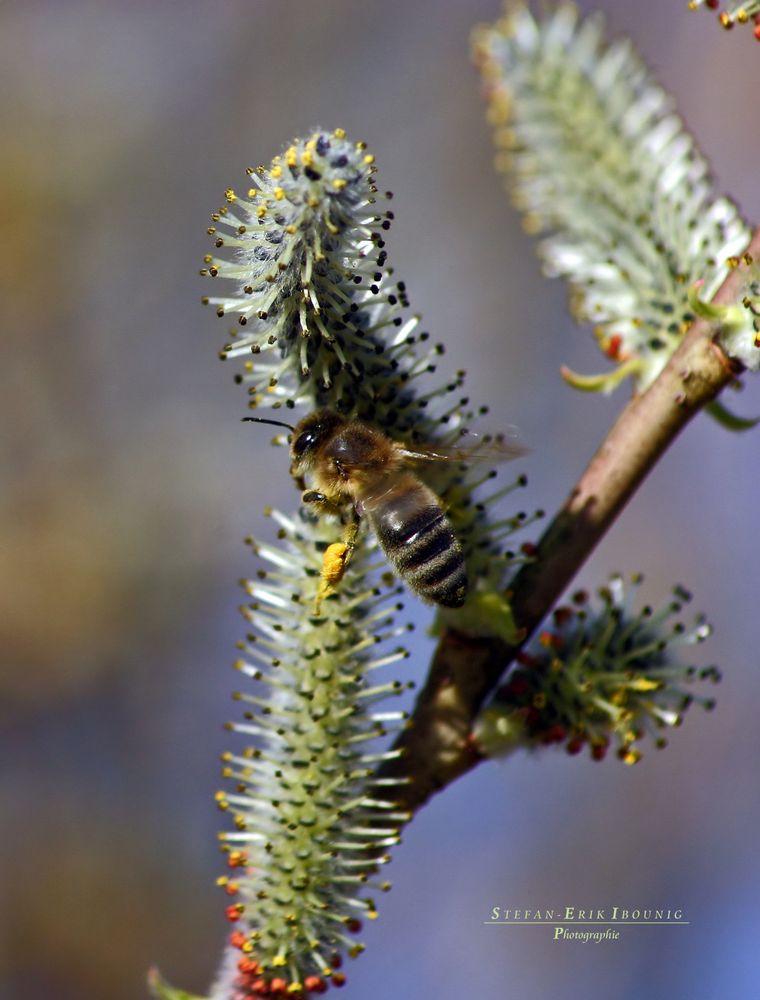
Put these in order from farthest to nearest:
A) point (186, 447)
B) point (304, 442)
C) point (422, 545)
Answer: point (186, 447) → point (304, 442) → point (422, 545)

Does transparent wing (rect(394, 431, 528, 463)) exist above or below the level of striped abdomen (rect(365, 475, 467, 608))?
above

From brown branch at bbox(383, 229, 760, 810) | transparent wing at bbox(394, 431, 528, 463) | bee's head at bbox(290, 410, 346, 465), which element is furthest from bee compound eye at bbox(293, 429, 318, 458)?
brown branch at bbox(383, 229, 760, 810)

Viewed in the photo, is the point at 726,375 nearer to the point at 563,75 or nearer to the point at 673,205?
the point at 673,205

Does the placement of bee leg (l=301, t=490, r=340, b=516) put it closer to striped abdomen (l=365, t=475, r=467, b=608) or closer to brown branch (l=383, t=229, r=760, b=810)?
striped abdomen (l=365, t=475, r=467, b=608)

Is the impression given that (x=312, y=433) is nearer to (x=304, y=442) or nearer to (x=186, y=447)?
(x=304, y=442)

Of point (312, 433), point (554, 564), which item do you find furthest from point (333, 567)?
point (554, 564)

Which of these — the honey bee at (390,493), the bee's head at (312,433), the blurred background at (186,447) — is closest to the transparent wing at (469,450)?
the honey bee at (390,493)
